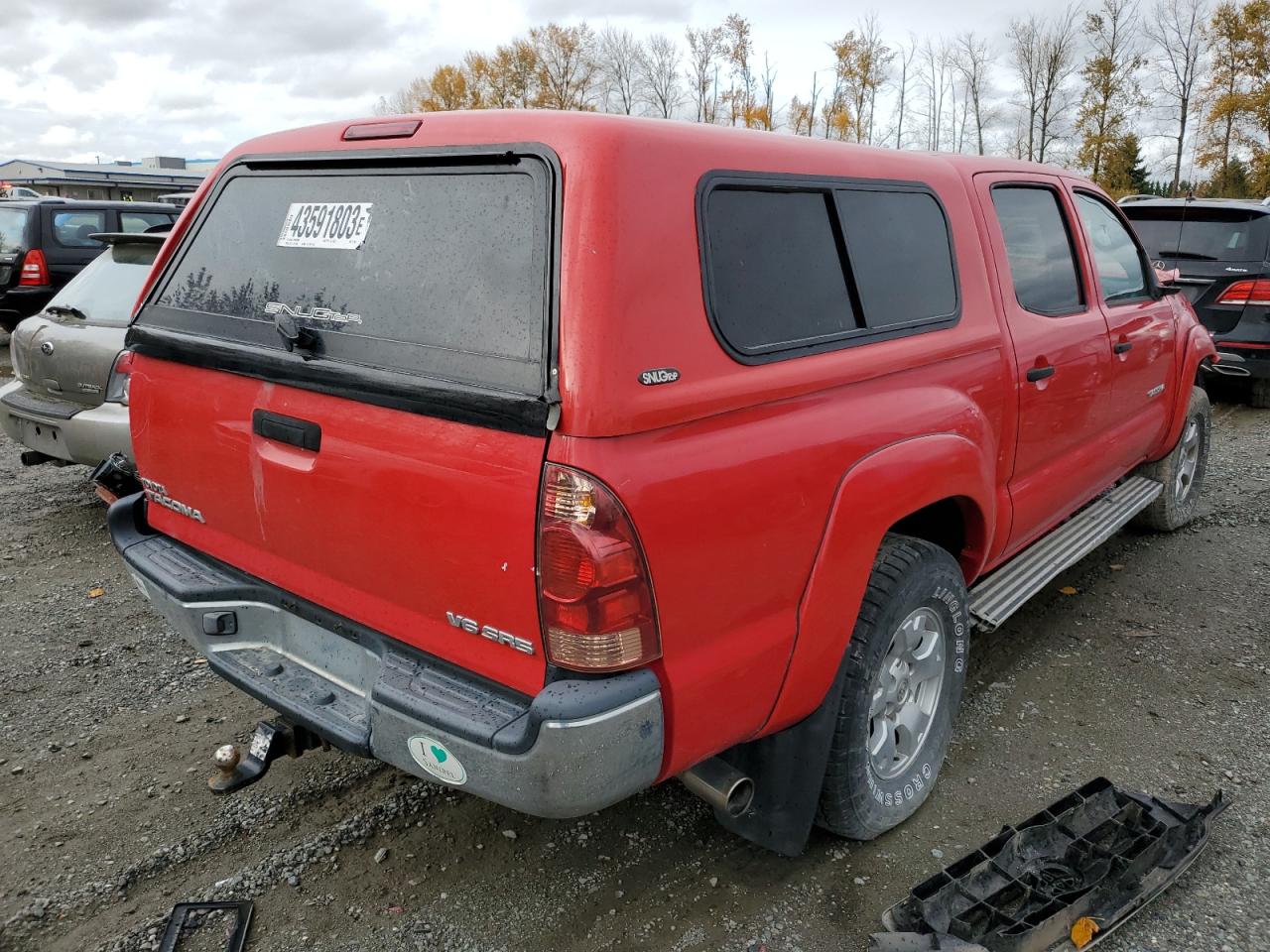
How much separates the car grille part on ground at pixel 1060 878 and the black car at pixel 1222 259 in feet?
19.8

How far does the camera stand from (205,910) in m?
2.52

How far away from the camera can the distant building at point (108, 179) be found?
29.5 m

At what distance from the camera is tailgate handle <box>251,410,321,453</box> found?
224 centimetres

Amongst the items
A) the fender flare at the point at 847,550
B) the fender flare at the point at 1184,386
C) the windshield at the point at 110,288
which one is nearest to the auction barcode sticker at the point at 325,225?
the fender flare at the point at 847,550

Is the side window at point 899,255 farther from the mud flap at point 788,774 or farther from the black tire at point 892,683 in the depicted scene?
the mud flap at point 788,774

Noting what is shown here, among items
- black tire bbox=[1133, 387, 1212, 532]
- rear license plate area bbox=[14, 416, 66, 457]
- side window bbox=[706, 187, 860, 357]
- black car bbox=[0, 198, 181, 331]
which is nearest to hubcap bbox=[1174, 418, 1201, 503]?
black tire bbox=[1133, 387, 1212, 532]

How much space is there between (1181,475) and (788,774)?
154 inches

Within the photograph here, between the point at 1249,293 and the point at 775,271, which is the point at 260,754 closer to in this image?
the point at 775,271

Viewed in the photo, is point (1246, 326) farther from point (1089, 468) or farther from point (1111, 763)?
point (1111, 763)

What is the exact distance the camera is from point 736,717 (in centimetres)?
214

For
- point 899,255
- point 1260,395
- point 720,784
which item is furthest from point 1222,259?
point 720,784

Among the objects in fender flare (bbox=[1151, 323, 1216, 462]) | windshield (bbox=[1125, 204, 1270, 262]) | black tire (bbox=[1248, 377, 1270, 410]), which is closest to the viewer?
fender flare (bbox=[1151, 323, 1216, 462])

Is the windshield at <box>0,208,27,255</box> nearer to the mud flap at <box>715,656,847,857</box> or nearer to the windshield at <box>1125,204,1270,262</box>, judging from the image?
the mud flap at <box>715,656,847,857</box>

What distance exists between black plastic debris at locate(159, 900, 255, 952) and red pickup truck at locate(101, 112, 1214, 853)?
374 mm
